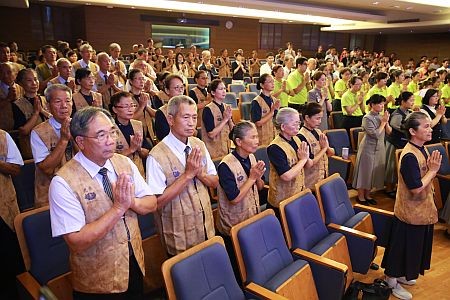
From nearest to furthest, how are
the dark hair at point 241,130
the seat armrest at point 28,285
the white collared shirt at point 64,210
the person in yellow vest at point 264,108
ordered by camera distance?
the white collared shirt at point 64,210, the seat armrest at point 28,285, the dark hair at point 241,130, the person in yellow vest at point 264,108

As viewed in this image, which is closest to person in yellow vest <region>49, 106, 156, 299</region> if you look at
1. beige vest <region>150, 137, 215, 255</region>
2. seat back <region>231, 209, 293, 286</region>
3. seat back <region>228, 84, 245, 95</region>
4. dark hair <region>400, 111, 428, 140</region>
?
beige vest <region>150, 137, 215, 255</region>

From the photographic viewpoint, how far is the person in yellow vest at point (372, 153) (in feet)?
14.1

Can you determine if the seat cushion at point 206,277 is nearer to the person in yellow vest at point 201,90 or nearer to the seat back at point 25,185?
the seat back at point 25,185

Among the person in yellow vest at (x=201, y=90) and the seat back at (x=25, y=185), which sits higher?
the person in yellow vest at (x=201, y=90)

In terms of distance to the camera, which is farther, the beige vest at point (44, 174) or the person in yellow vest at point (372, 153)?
the person in yellow vest at point (372, 153)

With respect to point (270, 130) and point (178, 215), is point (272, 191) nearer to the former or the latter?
point (178, 215)

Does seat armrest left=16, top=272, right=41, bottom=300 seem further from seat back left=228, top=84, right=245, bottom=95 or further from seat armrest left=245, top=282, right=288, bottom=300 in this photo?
seat back left=228, top=84, right=245, bottom=95

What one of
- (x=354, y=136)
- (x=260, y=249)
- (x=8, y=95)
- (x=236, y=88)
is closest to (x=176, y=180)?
(x=260, y=249)

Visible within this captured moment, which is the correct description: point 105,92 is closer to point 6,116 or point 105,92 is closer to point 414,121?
point 6,116

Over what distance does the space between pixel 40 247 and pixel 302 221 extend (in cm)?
175

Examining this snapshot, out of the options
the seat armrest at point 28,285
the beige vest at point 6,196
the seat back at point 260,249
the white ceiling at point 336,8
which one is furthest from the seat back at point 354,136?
the white ceiling at point 336,8

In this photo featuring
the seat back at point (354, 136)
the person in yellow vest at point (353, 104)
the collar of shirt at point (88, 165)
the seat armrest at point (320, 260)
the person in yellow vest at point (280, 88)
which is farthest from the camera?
the person in yellow vest at point (280, 88)

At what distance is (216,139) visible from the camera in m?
4.11

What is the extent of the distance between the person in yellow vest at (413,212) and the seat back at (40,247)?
2442mm
